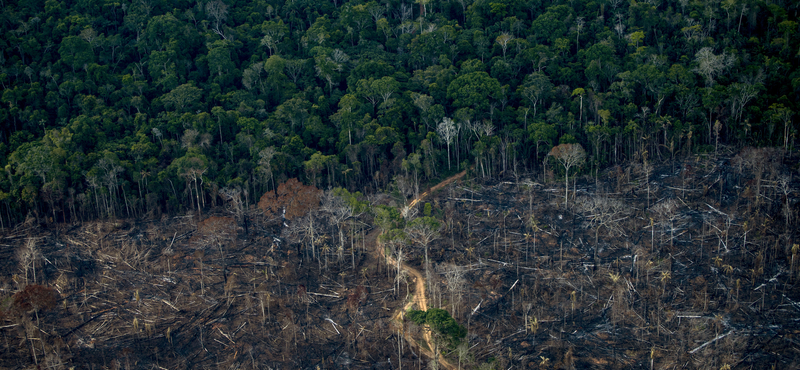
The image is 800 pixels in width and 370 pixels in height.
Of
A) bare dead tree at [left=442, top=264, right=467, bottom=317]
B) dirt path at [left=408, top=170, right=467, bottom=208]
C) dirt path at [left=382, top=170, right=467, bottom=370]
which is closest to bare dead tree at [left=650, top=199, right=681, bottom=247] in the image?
bare dead tree at [left=442, top=264, right=467, bottom=317]

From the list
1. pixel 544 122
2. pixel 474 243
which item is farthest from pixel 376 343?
pixel 544 122

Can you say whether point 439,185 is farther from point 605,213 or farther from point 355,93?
point 605,213

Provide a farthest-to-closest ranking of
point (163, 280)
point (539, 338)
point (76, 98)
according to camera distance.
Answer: point (76, 98)
point (163, 280)
point (539, 338)

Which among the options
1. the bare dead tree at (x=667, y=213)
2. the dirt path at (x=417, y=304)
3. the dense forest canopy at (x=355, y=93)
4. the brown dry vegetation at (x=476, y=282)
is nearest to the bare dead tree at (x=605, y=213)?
the brown dry vegetation at (x=476, y=282)

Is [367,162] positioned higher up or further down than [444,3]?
further down

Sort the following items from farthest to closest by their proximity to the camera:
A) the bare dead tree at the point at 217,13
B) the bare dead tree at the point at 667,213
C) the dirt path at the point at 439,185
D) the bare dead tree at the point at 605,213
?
the bare dead tree at the point at 217,13 → the dirt path at the point at 439,185 → the bare dead tree at the point at 605,213 → the bare dead tree at the point at 667,213

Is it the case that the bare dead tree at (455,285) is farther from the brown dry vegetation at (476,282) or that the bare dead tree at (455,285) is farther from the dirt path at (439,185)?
the dirt path at (439,185)

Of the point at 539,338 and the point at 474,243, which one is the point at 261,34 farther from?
the point at 539,338
